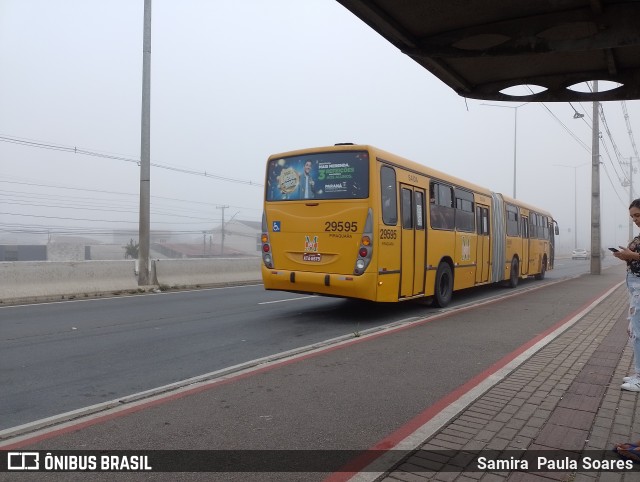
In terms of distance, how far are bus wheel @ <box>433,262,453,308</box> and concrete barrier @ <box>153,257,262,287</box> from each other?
8652 millimetres

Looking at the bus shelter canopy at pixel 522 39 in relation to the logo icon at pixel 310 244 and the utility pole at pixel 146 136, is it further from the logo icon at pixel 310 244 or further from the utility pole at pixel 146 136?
the utility pole at pixel 146 136

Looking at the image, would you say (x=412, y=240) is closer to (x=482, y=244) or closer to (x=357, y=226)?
(x=357, y=226)

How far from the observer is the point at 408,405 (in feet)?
17.0

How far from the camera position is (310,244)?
10594 millimetres

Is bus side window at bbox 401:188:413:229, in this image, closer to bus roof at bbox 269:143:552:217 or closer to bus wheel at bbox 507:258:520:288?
bus roof at bbox 269:143:552:217

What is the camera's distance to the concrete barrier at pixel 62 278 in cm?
1330

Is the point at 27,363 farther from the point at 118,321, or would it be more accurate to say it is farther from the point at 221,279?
the point at 221,279

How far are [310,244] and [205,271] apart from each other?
8.93 meters

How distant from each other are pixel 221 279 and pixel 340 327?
9970mm

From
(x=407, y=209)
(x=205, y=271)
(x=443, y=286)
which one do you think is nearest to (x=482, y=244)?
(x=443, y=286)

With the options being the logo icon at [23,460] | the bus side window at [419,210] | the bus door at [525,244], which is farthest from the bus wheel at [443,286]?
the logo icon at [23,460]

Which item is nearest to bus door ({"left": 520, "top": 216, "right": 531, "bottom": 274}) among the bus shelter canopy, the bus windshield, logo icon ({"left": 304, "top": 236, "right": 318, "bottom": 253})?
the bus windshield

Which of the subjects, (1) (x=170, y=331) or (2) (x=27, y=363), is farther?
(1) (x=170, y=331)

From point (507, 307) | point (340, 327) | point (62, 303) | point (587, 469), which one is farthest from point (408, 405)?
point (62, 303)
